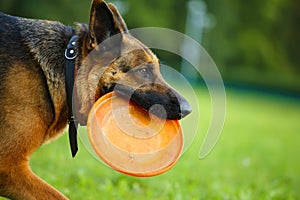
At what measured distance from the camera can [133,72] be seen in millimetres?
4363

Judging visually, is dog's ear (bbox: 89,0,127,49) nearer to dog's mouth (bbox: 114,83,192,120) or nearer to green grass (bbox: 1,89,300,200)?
dog's mouth (bbox: 114,83,192,120)

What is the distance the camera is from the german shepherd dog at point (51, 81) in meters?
3.92

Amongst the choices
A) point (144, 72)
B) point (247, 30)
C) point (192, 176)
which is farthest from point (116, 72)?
point (247, 30)

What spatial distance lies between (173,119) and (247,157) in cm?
526

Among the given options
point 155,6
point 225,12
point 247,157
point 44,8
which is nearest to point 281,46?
point 225,12

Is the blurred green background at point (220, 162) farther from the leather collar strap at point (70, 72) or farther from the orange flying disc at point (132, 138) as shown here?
the leather collar strap at point (70, 72)

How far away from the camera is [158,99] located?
429 centimetres

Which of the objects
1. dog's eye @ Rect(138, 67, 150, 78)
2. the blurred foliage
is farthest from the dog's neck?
the blurred foliage

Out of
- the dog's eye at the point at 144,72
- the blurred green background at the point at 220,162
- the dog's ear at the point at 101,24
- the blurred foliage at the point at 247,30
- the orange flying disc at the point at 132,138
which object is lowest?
the blurred foliage at the point at 247,30

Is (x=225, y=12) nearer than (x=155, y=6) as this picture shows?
No

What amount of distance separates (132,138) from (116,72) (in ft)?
2.06

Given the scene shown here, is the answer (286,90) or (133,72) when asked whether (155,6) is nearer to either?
(286,90)

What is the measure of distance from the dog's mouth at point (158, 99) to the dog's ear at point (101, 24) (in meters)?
0.45

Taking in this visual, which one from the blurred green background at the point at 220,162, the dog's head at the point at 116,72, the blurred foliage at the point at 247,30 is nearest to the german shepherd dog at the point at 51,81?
the dog's head at the point at 116,72
